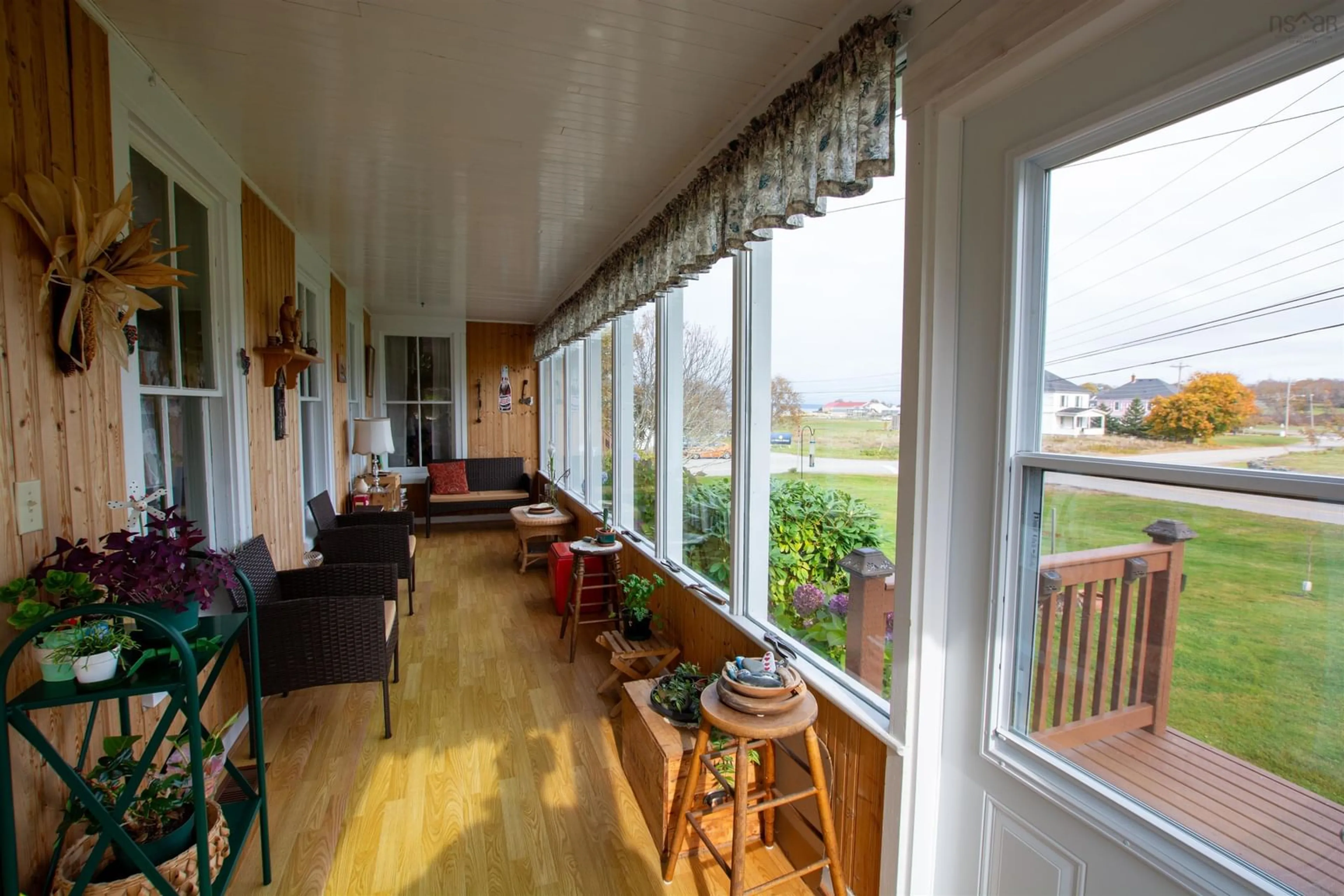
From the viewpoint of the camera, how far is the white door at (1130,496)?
0.91 meters

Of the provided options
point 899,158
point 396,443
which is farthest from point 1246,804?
point 396,443

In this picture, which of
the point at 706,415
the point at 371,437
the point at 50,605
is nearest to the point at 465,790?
the point at 50,605

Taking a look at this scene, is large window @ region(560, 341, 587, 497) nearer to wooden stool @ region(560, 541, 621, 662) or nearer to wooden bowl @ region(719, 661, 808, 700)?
wooden stool @ region(560, 541, 621, 662)

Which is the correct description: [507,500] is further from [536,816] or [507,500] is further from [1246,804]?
[1246,804]

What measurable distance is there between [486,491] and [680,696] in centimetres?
574

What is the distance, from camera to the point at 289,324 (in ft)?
10.6

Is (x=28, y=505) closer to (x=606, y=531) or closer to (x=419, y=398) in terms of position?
(x=606, y=531)

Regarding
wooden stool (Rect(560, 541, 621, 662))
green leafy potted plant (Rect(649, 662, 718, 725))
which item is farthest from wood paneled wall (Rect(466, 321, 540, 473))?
green leafy potted plant (Rect(649, 662, 718, 725))

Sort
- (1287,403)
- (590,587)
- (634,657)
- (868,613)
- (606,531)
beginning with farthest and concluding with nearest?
(606,531) → (590,587) → (634,657) → (868,613) → (1287,403)

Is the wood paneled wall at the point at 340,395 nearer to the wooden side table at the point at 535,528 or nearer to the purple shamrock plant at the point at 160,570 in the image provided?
the wooden side table at the point at 535,528

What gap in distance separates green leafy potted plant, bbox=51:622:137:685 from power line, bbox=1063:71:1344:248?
219cm

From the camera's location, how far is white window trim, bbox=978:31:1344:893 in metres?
0.95

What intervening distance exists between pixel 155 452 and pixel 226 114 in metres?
1.29

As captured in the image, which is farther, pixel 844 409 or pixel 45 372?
pixel 844 409
